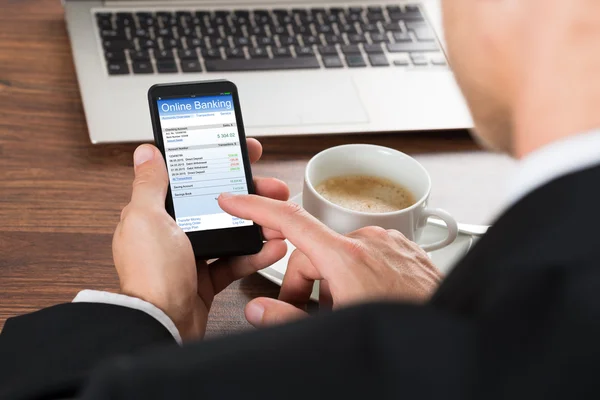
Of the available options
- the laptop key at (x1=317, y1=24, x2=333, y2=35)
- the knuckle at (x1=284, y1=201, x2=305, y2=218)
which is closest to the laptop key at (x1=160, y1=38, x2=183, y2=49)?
the laptop key at (x1=317, y1=24, x2=333, y2=35)

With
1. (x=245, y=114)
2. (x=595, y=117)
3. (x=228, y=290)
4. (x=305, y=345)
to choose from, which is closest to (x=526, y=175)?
(x=595, y=117)

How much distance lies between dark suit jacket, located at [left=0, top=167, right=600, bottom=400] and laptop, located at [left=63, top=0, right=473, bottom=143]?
639 mm

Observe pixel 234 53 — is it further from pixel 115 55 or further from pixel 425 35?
pixel 425 35

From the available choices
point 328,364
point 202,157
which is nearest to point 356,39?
point 202,157

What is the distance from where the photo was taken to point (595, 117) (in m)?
Answer: 0.41

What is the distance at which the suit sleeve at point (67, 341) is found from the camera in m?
0.57

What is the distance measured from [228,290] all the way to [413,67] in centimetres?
48

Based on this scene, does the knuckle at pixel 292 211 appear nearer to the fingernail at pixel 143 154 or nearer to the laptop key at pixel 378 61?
the fingernail at pixel 143 154

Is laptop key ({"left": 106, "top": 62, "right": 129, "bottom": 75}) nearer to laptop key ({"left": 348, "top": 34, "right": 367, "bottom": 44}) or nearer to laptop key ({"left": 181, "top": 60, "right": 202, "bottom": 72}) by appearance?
laptop key ({"left": 181, "top": 60, "right": 202, "bottom": 72})

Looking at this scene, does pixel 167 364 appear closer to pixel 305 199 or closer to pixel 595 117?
pixel 595 117

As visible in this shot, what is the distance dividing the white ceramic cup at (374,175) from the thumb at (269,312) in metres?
0.11

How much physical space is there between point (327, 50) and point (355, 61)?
43mm

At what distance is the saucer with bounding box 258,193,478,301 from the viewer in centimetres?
83

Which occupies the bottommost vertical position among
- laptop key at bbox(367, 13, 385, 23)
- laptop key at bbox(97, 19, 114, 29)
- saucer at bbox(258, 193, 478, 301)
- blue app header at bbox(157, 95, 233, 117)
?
saucer at bbox(258, 193, 478, 301)
